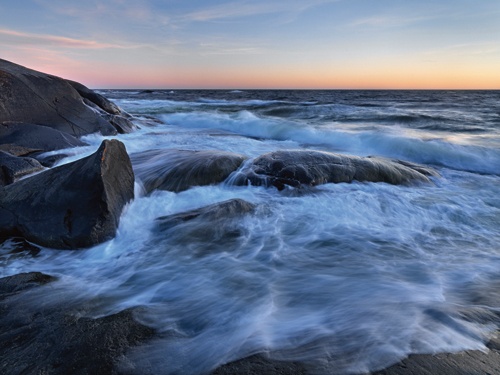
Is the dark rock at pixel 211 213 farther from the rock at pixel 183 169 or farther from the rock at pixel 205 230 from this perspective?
the rock at pixel 183 169

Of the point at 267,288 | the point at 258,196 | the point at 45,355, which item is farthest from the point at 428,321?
the point at 258,196

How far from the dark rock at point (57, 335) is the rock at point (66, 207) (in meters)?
0.72

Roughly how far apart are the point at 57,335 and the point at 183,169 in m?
3.33

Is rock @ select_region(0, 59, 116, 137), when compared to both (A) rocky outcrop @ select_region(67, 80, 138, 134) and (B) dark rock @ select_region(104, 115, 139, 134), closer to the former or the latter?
(B) dark rock @ select_region(104, 115, 139, 134)

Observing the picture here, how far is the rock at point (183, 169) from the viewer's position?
4656 millimetres

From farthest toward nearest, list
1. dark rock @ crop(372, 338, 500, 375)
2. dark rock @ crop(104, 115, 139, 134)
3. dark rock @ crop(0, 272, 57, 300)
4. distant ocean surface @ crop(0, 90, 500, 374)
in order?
dark rock @ crop(104, 115, 139, 134)
dark rock @ crop(0, 272, 57, 300)
distant ocean surface @ crop(0, 90, 500, 374)
dark rock @ crop(372, 338, 500, 375)

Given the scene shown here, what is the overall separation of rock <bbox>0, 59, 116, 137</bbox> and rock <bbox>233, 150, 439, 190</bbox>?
5.33 metres

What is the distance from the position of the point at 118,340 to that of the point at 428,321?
205 centimetres

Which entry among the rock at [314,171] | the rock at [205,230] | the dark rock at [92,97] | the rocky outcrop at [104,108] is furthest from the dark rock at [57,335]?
the dark rock at [92,97]

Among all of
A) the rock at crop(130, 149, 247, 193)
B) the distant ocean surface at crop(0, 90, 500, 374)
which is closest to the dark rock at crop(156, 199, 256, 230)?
the distant ocean surface at crop(0, 90, 500, 374)

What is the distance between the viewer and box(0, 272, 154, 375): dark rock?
1606 millimetres

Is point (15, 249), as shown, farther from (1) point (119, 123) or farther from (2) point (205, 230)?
(1) point (119, 123)

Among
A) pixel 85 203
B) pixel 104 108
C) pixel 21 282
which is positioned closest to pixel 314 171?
pixel 85 203

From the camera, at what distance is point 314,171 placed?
500cm
